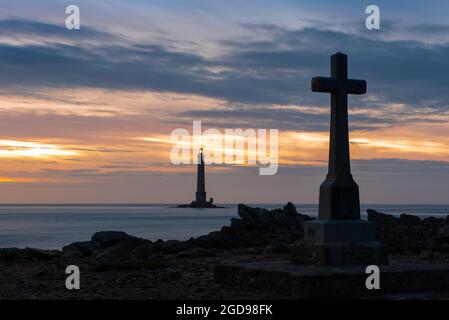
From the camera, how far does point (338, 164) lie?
502 inches

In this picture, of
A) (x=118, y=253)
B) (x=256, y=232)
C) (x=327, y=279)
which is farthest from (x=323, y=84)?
(x=256, y=232)

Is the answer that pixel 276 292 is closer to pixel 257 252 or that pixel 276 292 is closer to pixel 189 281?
pixel 189 281

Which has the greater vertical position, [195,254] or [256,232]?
[256,232]

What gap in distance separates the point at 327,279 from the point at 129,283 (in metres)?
3.89

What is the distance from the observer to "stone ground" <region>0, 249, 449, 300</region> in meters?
11.4

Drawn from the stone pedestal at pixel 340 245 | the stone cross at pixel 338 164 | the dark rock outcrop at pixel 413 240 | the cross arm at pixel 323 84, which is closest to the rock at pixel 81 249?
the dark rock outcrop at pixel 413 240

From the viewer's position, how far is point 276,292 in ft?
36.5

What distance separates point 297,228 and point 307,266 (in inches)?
639

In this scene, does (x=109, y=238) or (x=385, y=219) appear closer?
(x=109, y=238)

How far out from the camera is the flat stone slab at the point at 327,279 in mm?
10758

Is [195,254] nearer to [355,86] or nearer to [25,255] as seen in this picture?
[25,255]

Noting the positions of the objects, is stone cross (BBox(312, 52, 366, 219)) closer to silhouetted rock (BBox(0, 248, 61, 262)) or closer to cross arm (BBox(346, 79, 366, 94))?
cross arm (BBox(346, 79, 366, 94))

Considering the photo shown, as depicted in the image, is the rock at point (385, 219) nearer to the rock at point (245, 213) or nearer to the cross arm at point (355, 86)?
the rock at point (245, 213)
